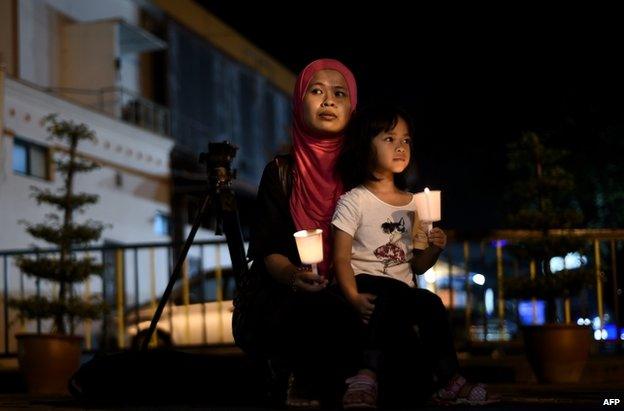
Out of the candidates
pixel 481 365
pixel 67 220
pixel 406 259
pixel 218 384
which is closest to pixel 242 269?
pixel 218 384

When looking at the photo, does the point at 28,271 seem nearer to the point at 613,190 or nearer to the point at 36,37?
the point at 613,190

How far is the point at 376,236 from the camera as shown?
458cm

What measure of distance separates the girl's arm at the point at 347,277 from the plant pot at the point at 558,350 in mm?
2781

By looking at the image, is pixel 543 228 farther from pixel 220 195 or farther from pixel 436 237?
pixel 436 237

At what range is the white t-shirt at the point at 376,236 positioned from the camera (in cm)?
457

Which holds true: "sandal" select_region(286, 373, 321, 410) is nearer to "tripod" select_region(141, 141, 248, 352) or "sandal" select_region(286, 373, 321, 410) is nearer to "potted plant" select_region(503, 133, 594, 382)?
"tripod" select_region(141, 141, 248, 352)

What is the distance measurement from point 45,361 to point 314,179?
10.3 ft

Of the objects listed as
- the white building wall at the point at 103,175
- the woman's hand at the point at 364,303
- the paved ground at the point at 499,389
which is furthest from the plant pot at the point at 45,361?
the white building wall at the point at 103,175

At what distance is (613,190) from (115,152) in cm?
1210

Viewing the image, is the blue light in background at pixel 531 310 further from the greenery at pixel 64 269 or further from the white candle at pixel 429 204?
the greenery at pixel 64 269

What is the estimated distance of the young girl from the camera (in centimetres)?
430

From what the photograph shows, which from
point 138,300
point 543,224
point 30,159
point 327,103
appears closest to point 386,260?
point 327,103

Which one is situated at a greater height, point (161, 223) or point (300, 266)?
point (161, 223)

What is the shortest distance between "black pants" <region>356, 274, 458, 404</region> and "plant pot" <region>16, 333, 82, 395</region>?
3.41 meters
